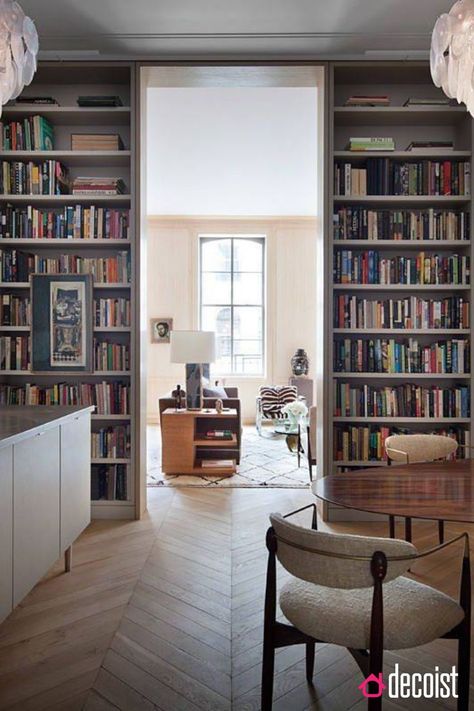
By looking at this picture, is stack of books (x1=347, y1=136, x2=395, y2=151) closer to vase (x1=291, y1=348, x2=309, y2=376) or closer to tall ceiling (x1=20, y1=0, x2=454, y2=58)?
tall ceiling (x1=20, y1=0, x2=454, y2=58)

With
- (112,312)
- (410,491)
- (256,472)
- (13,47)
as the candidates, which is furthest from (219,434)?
(13,47)

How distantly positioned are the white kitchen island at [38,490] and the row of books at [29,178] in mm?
1767

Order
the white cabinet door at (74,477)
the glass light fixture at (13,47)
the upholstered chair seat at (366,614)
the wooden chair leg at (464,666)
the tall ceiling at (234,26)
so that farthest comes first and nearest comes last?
the tall ceiling at (234,26) → the white cabinet door at (74,477) → the glass light fixture at (13,47) → the wooden chair leg at (464,666) → the upholstered chair seat at (366,614)

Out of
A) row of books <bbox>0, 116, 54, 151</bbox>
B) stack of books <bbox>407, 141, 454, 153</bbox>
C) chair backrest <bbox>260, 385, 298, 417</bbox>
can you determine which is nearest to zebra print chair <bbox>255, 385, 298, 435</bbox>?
chair backrest <bbox>260, 385, 298, 417</bbox>

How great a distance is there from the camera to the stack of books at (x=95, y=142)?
3.52 meters

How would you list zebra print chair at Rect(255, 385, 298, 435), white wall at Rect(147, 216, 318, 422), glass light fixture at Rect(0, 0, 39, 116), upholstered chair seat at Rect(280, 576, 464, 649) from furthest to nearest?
1. white wall at Rect(147, 216, 318, 422)
2. zebra print chair at Rect(255, 385, 298, 435)
3. glass light fixture at Rect(0, 0, 39, 116)
4. upholstered chair seat at Rect(280, 576, 464, 649)

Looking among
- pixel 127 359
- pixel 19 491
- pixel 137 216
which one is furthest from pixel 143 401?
pixel 19 491

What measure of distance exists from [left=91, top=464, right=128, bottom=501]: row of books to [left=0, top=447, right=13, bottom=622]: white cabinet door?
5.68ft

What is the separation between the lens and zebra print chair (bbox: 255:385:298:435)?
7.30m

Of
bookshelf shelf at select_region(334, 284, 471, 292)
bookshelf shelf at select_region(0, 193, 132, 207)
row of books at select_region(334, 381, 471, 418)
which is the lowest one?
row of books at select_region(334, 381, 471, 418)

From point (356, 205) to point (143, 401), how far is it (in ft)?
6.99

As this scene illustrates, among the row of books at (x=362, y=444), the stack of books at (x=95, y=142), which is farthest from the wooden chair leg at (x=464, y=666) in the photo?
the stack of books at (x=95, y=142)

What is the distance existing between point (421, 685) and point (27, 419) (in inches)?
74.7

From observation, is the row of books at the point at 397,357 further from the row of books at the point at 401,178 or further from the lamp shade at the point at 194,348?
the lamp shade at the point at 194,348
